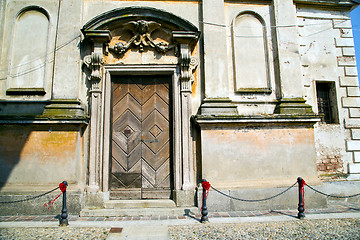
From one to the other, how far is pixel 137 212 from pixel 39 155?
2716 millimetres

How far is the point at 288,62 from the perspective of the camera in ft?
21.9

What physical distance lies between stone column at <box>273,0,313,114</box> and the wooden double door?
3.06m

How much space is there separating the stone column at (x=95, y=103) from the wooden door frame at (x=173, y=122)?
103mm

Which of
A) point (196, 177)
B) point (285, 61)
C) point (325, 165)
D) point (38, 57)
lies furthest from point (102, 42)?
point (325, 165)

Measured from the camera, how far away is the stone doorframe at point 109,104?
5.97m

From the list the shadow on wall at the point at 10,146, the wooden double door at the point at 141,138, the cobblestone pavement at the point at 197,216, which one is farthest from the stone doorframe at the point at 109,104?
the shadow on wall at the point at 10,146

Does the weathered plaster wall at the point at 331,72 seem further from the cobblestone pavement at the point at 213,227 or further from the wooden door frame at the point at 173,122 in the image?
the wooden door frame at the point at 173,122

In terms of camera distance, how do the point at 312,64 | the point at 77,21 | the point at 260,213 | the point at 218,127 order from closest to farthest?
1. the point at 260,213
2. the point at 218,127
3. the point at 77,21
4. the point at 312,64

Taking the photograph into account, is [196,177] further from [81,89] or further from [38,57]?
[38,57]

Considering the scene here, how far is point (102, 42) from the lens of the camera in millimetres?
6301

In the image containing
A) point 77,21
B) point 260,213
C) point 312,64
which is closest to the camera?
point 260,213

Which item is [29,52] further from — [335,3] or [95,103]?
[335,3]

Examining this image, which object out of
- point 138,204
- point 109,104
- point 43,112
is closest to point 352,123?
point 138,204

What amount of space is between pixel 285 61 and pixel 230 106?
2094mm
